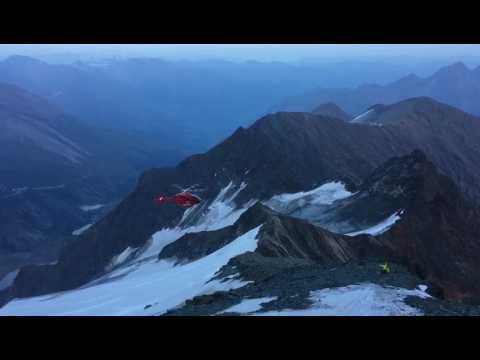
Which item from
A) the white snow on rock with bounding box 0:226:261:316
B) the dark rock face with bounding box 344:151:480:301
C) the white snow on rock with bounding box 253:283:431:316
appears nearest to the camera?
the white snow on rock with bounding box 253:283:431:316

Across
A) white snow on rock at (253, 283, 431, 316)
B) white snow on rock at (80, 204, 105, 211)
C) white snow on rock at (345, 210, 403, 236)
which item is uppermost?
white snow on rock at (80, 204, 105, 211)

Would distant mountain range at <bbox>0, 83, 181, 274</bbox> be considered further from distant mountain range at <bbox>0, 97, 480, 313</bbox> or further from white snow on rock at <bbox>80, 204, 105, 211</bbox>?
distant mountain range at <bbox>0, 97, 480, 313</bbox>

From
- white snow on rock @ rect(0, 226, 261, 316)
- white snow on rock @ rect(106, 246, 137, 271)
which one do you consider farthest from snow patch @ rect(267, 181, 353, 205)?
white snow on rock @ rect(0, 226, 261, 316)

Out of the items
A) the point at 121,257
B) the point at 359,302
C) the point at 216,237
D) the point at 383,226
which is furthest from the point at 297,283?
the point at 121,257

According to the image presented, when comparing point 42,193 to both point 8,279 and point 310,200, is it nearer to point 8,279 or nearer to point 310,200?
point 8,279

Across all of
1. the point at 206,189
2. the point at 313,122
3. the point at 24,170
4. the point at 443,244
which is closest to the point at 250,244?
the point at 443,244

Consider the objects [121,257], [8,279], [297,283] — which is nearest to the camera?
[297,283]

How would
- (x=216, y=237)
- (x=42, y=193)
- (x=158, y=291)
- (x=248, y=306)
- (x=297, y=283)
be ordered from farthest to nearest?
(x=42, y=193), (x=216, y=237), (x=158, y=291), (x=297, y=283), (x=248, y=306)
